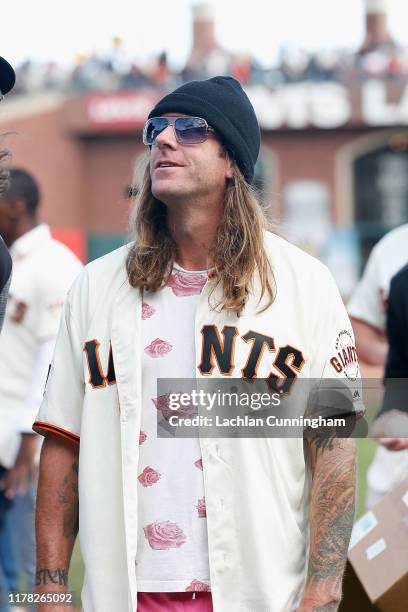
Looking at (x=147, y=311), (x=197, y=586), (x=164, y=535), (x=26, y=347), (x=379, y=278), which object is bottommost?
(x=197, y=586)

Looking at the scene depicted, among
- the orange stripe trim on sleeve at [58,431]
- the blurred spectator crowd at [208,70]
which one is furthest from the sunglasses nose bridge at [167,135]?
the blurred spectator crowd at [208,70]

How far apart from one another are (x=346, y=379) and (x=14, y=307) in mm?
3088

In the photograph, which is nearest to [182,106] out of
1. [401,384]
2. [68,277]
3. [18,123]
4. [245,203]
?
[245,203]

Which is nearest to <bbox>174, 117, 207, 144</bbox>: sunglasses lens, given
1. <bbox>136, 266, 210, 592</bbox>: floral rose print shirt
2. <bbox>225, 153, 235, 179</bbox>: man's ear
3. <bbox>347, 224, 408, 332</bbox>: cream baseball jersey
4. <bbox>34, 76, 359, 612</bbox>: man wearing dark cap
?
<bbox>34, 76, 359, 612</bbox>: man wearing dark cap

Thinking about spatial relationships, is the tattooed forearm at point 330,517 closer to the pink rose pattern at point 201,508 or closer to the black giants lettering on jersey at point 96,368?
the pink rose pattern at point 201,508

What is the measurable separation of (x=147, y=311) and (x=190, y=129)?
50cm

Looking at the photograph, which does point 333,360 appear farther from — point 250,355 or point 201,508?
point 201,508

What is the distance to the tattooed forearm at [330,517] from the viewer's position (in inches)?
116

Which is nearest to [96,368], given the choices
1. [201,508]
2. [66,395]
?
[66,395]

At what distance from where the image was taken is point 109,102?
114 feet

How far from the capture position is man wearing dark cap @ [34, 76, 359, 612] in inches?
116

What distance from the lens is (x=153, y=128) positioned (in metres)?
3.25

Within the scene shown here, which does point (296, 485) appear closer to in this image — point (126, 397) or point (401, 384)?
point (126, 397)

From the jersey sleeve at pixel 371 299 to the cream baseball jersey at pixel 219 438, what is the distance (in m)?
2.78
